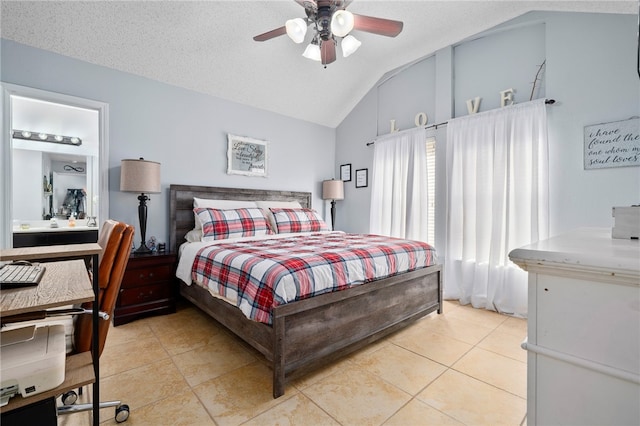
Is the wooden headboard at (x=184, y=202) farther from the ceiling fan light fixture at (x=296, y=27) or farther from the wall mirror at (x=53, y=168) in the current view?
the ceiling fan light fixture at (x=296, y=27)

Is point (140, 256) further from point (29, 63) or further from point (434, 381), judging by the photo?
point (434, 381)

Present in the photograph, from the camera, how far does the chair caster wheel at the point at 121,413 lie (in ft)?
4.67

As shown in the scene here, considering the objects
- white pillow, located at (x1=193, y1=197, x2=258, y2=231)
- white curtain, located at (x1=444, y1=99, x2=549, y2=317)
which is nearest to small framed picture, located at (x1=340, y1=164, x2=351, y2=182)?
white curtain, located at (x1=444, y1=99, x2=549, y2=317)

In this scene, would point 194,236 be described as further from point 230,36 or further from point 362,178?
point 362,178

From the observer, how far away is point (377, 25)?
2.28 meters

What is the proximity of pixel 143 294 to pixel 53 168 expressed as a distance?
303 centimetres

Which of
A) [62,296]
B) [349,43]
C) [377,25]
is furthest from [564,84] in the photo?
[62,296]

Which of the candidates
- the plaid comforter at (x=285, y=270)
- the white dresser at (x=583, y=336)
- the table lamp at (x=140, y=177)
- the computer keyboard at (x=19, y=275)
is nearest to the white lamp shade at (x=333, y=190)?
the plaid comforter at (x=285, y=270)

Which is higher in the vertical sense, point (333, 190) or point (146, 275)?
point (333, 190)

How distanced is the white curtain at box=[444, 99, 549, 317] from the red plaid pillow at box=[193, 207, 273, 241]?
2286mm

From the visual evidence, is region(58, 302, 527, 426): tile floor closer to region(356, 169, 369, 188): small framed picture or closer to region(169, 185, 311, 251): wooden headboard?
region(169, 185, 311, 251): wooden headboard

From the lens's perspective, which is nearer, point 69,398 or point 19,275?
point 19,275

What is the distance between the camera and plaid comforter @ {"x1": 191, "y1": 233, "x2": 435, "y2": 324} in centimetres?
170

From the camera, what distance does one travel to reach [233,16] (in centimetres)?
284
